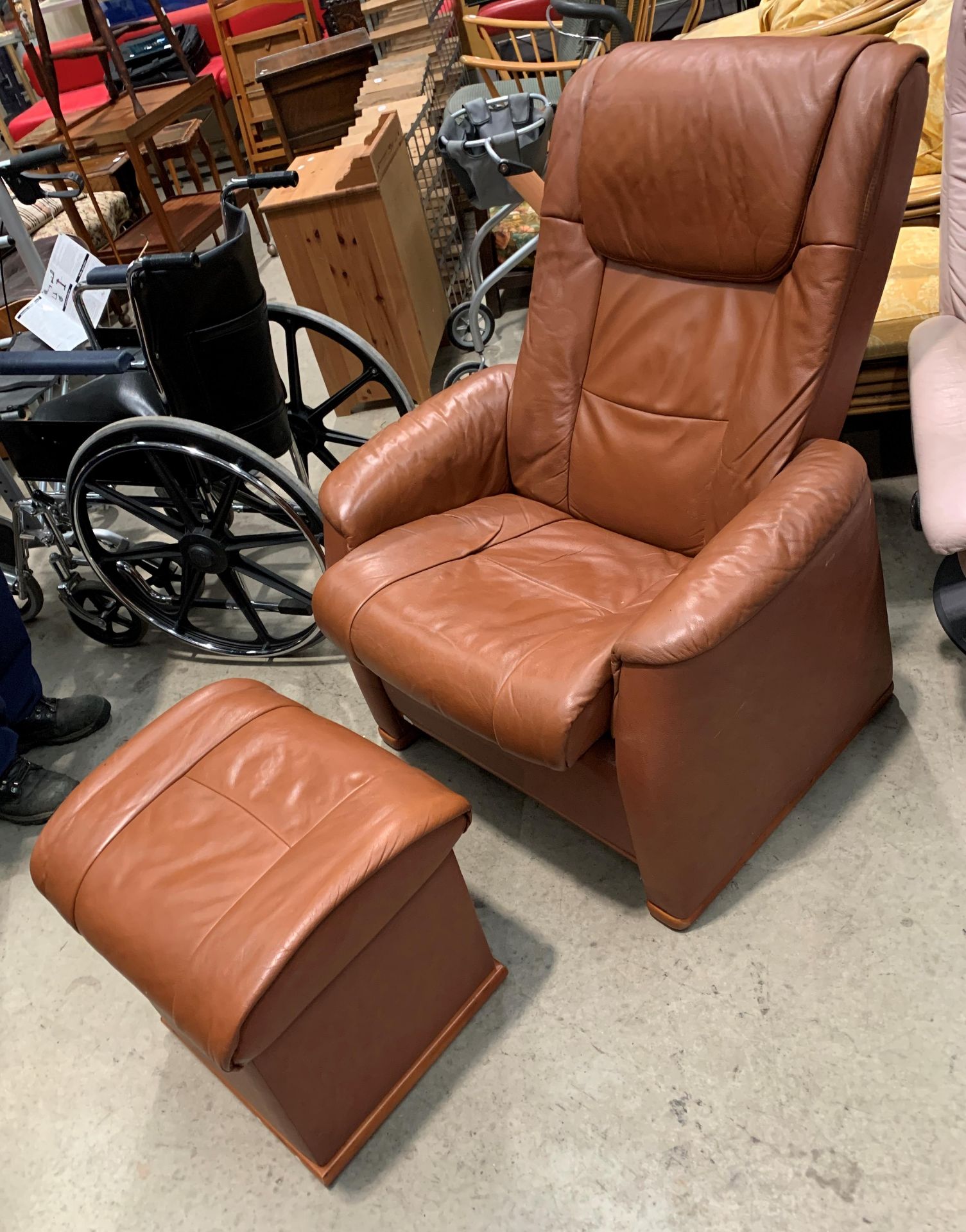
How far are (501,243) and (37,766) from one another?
7.52ft

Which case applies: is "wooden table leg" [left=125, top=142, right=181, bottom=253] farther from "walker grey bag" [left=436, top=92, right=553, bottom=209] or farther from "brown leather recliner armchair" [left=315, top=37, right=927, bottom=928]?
"brown leather recliner armchair" [left=315, top=37, right=927, bottom=928]

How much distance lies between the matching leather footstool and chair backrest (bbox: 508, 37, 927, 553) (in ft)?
2.37

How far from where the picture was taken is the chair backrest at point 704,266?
131 cm

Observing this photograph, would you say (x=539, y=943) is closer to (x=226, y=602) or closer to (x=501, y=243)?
(x=226, y=602)

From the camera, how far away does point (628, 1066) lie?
1.37m

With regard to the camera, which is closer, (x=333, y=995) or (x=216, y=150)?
(x=333, y=995)

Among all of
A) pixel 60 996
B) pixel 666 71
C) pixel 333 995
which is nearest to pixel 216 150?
pixel 666 71

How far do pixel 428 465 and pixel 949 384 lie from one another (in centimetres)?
93

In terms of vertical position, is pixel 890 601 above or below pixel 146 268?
below

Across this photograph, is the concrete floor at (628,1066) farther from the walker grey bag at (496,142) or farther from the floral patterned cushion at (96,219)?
the floral patterned cushion at (96,219)

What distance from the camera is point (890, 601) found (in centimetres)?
197

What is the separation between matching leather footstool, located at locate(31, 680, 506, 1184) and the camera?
3.65 ft

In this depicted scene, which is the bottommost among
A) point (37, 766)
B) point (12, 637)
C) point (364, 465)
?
point (37, 766)

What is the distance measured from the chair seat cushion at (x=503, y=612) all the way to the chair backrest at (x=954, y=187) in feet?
2.48
